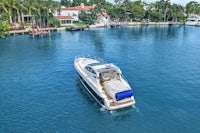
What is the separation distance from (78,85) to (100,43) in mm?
46819

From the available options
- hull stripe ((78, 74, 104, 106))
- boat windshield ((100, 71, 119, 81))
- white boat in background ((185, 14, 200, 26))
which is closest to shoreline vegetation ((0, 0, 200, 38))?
white boat in background ((185, 14, 200, 26))

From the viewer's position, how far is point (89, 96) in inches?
1574

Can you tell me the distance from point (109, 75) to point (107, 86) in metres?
3.19

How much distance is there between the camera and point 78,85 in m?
45.2

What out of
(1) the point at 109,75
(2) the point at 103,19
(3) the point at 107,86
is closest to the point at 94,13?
(2) the point at 103,19

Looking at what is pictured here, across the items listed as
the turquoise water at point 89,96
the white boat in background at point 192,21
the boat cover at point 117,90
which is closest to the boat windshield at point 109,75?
the boat cover at point 117,90

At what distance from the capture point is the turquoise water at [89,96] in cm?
3114

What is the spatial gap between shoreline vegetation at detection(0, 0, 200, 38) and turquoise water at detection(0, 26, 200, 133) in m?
43.6

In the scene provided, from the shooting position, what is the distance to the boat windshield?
38.8 m

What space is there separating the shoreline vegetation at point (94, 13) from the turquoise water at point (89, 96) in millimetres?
43573

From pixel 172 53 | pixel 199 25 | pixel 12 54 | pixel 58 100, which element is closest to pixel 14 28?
pixel 12 54

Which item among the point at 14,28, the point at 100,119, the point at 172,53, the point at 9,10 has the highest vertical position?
the point at 9,10

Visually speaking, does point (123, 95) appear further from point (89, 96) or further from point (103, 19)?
point (103, 19)

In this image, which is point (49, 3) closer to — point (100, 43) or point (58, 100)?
point (100, 43)
